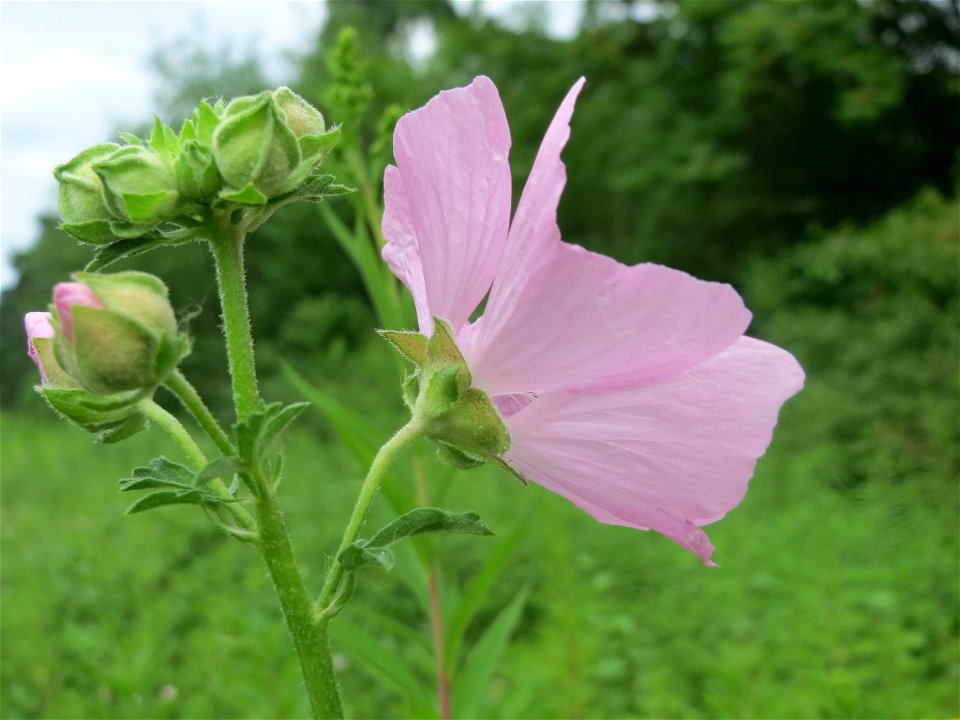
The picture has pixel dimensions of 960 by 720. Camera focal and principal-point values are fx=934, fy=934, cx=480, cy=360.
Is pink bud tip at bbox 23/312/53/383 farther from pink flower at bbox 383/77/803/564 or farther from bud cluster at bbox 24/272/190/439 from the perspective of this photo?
pink flower at bbox 383/77/803/564

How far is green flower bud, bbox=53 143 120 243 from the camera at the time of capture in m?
0.58

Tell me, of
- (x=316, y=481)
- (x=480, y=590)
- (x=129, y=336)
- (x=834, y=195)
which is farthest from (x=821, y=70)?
(x=129, y=336)

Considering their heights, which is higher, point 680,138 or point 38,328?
point 38,328

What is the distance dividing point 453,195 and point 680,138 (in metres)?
8.63

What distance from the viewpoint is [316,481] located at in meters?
3.79

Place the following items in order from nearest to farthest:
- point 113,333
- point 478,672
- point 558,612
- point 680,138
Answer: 1. point 113,333
2. point 478,672
3. point 558,612
4. point 680,138

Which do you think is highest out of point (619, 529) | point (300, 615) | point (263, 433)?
point (263, 433)

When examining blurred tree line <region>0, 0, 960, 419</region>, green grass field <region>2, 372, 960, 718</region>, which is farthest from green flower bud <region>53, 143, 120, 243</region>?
blurred tree line <region>0, 0, 960, 419</region>

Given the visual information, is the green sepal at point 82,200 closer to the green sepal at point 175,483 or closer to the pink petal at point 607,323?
the green sepal at point 175,483

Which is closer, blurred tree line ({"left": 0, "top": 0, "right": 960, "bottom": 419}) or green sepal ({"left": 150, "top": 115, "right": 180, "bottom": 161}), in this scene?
green sepal ({"left": 150, "top": 115, "right": 180, "bottom": 161})

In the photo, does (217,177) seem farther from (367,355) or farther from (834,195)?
(834,195)

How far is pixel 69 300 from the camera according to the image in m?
0.52

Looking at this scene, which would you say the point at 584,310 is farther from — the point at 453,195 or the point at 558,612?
the point at 558,612

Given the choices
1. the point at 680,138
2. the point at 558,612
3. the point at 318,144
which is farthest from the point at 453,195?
the point at 680,138
